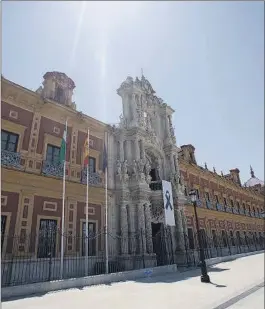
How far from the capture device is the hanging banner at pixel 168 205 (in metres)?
17.4

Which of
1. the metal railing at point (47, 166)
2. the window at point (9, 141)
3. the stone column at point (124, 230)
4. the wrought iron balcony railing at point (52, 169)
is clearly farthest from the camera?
the stone column at point (124, 230)

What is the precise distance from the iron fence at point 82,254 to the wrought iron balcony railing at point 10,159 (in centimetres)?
332

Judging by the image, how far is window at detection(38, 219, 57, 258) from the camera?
12789 mm

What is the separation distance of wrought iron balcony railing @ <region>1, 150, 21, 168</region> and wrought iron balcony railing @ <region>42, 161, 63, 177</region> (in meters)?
1.34

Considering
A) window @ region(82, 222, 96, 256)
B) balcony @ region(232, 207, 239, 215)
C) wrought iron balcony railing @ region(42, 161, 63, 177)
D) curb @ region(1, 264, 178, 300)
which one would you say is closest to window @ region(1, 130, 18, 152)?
wrought iron balcony railing @ region(42, 161, 63, 177)

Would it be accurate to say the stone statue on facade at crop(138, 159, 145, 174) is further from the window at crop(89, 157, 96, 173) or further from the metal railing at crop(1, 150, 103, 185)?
the window at crop(89, 157, 96, 173)

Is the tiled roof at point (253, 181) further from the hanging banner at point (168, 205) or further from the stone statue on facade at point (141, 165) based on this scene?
the stone statue on facade at point (141, 165)

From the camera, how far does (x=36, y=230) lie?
12844 millimetres

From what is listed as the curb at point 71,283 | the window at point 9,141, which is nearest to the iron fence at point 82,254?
the curb at point 71,283

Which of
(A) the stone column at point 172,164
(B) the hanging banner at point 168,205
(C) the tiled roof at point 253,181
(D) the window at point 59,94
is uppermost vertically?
(C) the tiled roof at point 253,181

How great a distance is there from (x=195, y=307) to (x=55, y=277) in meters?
7.97

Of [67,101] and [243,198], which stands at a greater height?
[67,101]

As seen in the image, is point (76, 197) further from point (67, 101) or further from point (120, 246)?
point (67, 101)

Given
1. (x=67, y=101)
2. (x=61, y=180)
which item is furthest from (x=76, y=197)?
(x=67, y=101)
